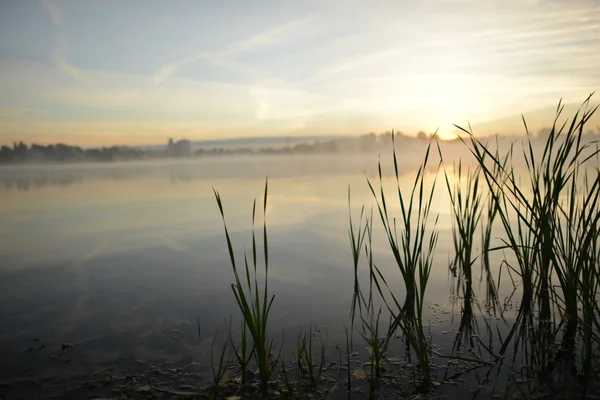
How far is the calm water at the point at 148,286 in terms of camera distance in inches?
104

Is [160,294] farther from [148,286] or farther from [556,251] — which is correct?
[556,251]

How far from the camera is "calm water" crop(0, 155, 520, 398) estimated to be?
263 cm

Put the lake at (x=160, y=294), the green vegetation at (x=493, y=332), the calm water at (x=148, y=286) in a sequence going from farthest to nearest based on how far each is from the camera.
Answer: the calm water at (x=148, y=286) → the lake at (x=160, y=294) → the green vegetation at (x=493, y=332)

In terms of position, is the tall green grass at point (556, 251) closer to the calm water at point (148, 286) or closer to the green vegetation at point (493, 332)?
the green vegetation at point (493, 332)

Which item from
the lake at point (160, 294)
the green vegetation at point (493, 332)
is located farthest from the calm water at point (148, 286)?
the green vegetation at point (493, 332)

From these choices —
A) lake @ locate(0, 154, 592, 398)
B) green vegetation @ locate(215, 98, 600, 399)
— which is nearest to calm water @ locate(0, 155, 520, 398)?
lake @ locate(0, 154, 592, 398)

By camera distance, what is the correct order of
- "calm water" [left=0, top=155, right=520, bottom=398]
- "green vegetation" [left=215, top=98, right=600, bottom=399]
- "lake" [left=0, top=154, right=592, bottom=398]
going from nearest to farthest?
"green vegetation" [left=215, top=98, right=600, bottom=399] → "lake" [left=0, top=154, right=592, bottom=398] → "calm water" [left=0, top=155, right=520, bottom=398]

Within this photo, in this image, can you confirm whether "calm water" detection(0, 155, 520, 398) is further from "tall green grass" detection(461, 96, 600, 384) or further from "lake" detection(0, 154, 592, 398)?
"tall green grass" detection(461, 96, 600, 384)

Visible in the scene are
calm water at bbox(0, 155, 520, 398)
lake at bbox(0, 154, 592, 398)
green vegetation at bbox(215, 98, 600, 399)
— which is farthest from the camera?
calm water at bbox(0, 155, 520, 398)

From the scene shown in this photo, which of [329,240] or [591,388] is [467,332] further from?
[329,240]

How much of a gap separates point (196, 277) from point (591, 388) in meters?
3.47

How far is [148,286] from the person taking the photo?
13.0 feet

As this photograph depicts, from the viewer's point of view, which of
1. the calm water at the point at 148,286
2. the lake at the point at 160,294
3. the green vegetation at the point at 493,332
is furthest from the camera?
the calm water at the point at 148,286

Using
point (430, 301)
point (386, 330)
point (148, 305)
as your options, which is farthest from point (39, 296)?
point (430, 301)
